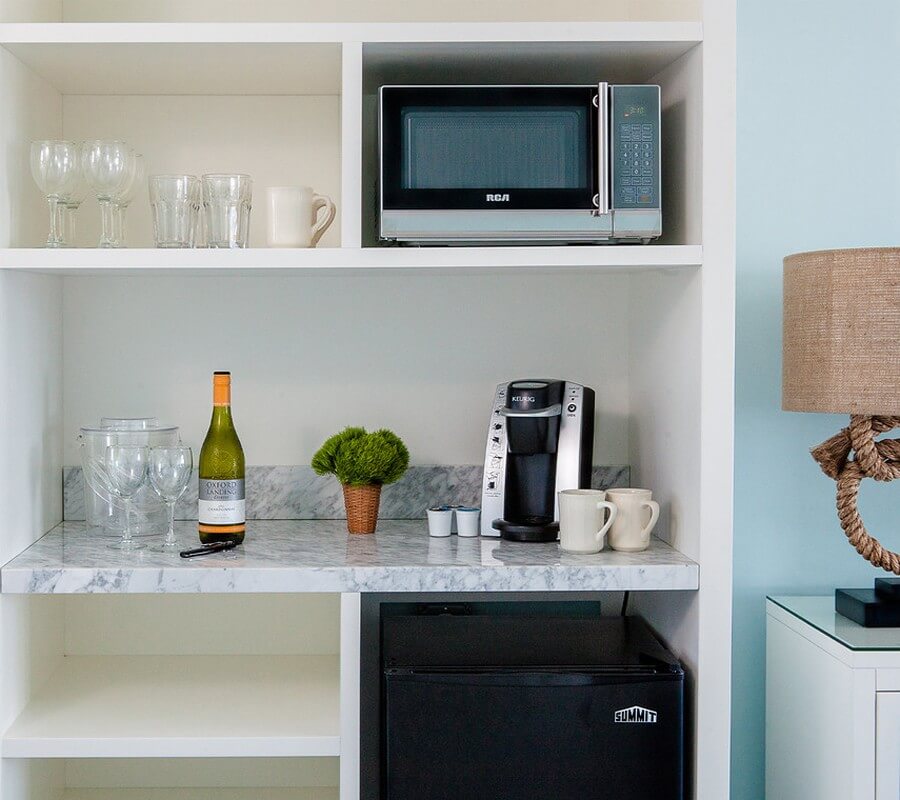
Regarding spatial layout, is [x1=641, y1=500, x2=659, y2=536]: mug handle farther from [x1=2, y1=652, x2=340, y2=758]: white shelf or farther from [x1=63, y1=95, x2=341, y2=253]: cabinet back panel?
[x1=63, y1=95, x2=341, y2=253]: cabinet back panel

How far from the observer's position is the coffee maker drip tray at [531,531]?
1.87 meters

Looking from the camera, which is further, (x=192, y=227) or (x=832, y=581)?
(x=832, y=581)

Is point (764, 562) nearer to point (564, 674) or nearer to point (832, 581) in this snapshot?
point (832, 581)

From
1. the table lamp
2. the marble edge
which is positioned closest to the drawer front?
the table lamp

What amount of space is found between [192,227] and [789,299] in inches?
43.6

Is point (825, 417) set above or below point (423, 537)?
above

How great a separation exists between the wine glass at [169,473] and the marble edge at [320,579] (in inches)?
6.2

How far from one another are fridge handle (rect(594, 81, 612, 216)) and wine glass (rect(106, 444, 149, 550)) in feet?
3.08

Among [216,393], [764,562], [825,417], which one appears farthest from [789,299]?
[216,393]

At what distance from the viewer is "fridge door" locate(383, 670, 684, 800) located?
1.56 meters

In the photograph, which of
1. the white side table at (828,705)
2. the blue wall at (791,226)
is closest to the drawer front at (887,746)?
the white side table at (828,705)

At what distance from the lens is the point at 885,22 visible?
2150mm

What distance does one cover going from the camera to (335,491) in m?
2.13

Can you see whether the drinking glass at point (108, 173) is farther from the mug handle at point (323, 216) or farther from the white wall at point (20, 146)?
the mug handle at point (323, 216)
